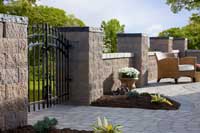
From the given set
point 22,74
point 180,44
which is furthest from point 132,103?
point 180,44

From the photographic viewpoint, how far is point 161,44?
14648 millimetres

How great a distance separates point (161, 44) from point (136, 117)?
836 cm

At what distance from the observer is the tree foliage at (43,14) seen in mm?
16844

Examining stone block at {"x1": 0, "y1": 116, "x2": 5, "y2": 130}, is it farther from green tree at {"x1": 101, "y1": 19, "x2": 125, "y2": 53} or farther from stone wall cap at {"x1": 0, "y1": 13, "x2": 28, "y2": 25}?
green tree at {"x1": 101, "y1": 19, "x2": 125, "y2": 53}

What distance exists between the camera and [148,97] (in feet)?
27.2

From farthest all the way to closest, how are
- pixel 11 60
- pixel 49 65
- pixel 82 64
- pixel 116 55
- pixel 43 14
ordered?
pixel 43 14 → pixel 116 55 → pixel 82 64 → pixel 49 65 → pixel 11 60

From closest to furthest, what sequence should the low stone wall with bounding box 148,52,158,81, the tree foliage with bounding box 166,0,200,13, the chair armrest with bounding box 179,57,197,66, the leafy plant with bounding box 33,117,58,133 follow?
the leafy plant with bounding box 33,117,58,133 < the low stone wall with bounding box 148,52,158,81 < the chair armrest with bounding box 179,57,197,66 < the tree foliage with bounding box 166,0,200,13

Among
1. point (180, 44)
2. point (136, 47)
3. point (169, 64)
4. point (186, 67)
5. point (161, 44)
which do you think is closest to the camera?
point (136, 47)

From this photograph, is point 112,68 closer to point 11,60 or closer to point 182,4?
point 11,60

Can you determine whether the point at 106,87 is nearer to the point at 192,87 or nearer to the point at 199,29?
the point at 192,87

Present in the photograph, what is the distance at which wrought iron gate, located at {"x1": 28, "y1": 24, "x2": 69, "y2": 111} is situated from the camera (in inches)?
273

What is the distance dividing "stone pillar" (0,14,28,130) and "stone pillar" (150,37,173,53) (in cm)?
971

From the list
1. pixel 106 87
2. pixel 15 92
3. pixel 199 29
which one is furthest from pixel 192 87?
pixel 199 29

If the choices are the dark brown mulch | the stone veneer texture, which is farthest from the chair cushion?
the dark brown mulch
